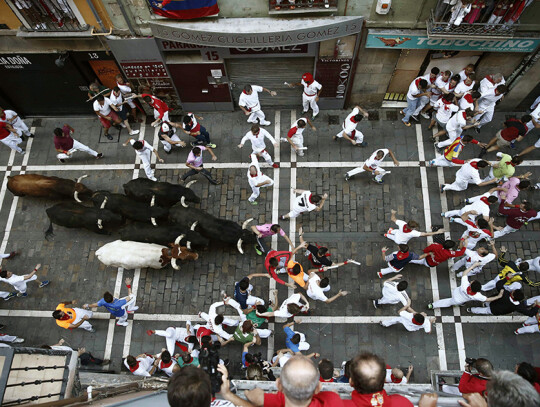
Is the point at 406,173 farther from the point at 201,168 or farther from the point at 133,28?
the point at 133,28

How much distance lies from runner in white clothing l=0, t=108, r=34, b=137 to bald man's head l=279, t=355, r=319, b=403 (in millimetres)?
13834

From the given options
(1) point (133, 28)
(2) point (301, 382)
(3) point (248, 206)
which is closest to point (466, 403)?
(2) point (301, 382)

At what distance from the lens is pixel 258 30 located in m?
11.1

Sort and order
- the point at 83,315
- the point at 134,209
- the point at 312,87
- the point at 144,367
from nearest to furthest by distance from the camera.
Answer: the point at 144,367 → the point at 83,315 → the point at 134,209 → the point at 312,87

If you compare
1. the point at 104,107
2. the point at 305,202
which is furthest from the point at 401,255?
the point at 104,107

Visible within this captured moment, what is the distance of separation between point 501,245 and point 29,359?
501 inches

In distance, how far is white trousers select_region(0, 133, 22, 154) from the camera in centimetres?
1385

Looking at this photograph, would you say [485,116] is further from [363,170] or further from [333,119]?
[333,119]

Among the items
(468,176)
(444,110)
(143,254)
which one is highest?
(444,110)

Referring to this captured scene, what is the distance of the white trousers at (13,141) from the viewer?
13853 millimetres

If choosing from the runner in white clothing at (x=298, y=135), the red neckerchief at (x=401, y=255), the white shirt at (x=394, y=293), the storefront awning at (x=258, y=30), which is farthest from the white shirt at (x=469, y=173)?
the storefront awning at (x=258, y=30)

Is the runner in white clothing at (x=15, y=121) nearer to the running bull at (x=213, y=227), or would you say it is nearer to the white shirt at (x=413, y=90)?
the running bull at (x=213, y=227)

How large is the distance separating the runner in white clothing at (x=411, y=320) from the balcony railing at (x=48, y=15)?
483 inches

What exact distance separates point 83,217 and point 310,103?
8.58 m
